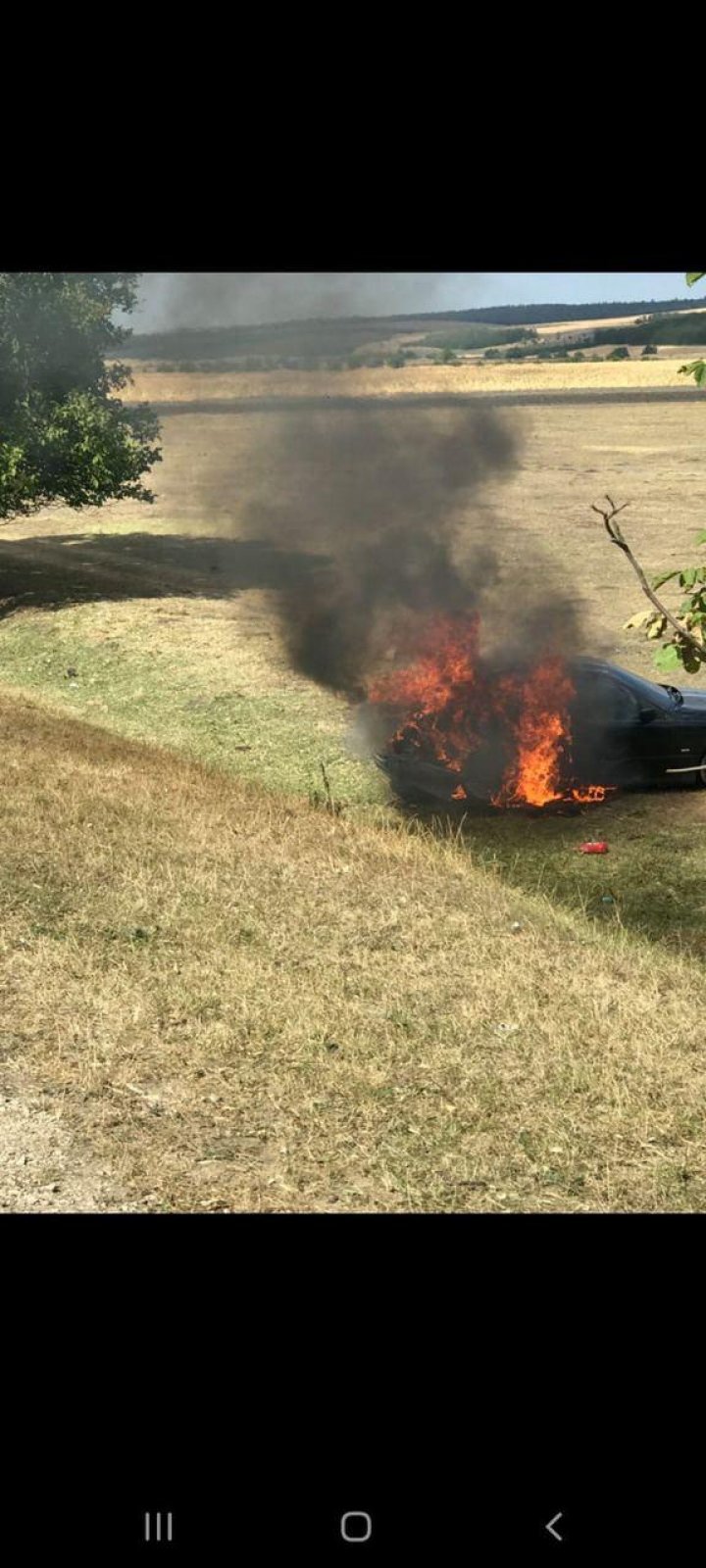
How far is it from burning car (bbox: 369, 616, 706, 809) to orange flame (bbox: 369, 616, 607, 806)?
1 centimetres

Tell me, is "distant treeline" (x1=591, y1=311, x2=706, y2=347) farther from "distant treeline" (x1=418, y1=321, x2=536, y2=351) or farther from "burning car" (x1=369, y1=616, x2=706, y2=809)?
"burning car" (x1=369, y1=616, x2=706, y2=809)

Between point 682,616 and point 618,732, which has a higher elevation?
point 682,616

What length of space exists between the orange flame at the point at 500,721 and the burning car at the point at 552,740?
0.04 ft

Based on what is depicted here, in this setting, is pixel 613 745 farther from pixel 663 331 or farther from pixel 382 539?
pixel 663 331

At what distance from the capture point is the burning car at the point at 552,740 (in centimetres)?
1599

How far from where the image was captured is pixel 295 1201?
24.0ft

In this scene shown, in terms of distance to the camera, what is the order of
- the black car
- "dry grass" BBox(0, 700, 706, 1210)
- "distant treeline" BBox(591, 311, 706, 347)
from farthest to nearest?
"distant treeline" BBox(591, 311, 706, 347) → the black car → "dry grass" BBox(0, 700, 706, 1210)

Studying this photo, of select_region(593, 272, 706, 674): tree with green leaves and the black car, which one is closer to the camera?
select_region(593, 272, 706, 674): tree with green leaves

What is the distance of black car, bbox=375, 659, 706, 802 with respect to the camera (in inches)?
627

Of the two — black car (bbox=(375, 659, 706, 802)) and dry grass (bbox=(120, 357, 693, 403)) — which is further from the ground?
dry grass (bbox=(120, 357, 693, 403))

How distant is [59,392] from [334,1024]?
22.2 m

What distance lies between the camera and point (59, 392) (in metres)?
29.1

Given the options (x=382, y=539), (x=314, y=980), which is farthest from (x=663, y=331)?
(x=314, y=980)

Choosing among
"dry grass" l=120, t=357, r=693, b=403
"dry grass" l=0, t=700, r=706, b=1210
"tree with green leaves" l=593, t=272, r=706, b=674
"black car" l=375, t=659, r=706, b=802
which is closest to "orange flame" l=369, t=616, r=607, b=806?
"black car" l=375, t=659, r=706, b=802
